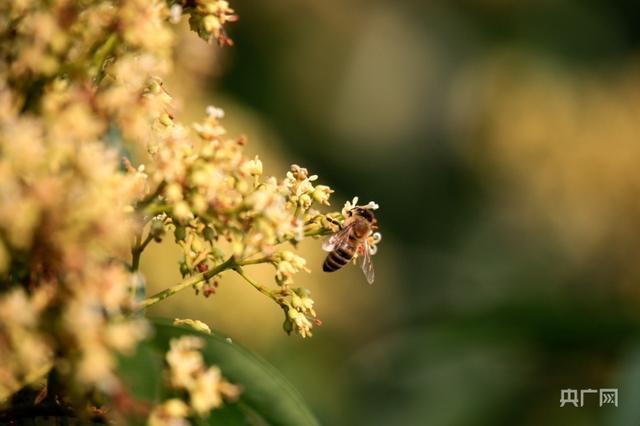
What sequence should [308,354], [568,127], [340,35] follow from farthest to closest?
[340,35], [568,127], [308,354]

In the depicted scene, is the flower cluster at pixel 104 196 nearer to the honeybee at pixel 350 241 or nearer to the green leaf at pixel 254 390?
the green leaf at pixel 254 390

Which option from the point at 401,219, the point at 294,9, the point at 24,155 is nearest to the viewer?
the point at 24,155

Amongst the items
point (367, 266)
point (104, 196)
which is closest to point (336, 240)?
point (367, 266)

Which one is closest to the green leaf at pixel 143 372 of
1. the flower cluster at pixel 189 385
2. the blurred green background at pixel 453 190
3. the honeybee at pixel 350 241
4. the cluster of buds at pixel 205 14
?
the flower cluster at pixel 189 385

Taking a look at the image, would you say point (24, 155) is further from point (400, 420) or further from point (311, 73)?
point (311, 73)

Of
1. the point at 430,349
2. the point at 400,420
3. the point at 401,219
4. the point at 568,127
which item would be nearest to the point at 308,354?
the point at 400,420

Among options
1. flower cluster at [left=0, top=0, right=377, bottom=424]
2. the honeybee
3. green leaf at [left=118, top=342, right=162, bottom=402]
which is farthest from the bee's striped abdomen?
green leaf at [left=118, top=342, right=162, bottom=402]
